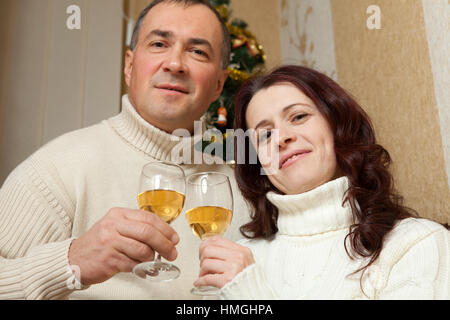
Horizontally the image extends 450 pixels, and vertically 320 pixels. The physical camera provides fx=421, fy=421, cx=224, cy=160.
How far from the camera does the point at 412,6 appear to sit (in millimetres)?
1349

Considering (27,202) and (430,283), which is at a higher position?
(27,202)

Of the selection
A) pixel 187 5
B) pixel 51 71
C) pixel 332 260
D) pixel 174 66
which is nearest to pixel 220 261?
pixel 332 260

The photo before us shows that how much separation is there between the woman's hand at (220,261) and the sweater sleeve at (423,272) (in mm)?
314

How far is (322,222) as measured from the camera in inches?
42.1

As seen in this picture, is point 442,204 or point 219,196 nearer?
point 219,196

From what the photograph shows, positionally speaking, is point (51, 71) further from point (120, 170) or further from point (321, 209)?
point (321, 209)

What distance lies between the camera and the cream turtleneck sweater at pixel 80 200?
0.93m

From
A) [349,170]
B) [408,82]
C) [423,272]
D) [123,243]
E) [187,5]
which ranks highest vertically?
[187,5]

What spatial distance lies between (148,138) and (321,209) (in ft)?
1.96

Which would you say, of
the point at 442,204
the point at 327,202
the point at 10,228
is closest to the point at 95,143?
the point at 10,228

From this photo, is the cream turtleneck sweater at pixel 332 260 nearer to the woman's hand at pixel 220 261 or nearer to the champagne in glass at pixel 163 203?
A: the woman's hand at pixel 220 261

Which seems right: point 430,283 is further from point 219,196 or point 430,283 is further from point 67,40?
point 67,40

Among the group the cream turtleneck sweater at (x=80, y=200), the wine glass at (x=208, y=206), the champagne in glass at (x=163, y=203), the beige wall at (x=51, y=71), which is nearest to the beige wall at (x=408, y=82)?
the cream turtleneck sweater at (x=80, y=200)
